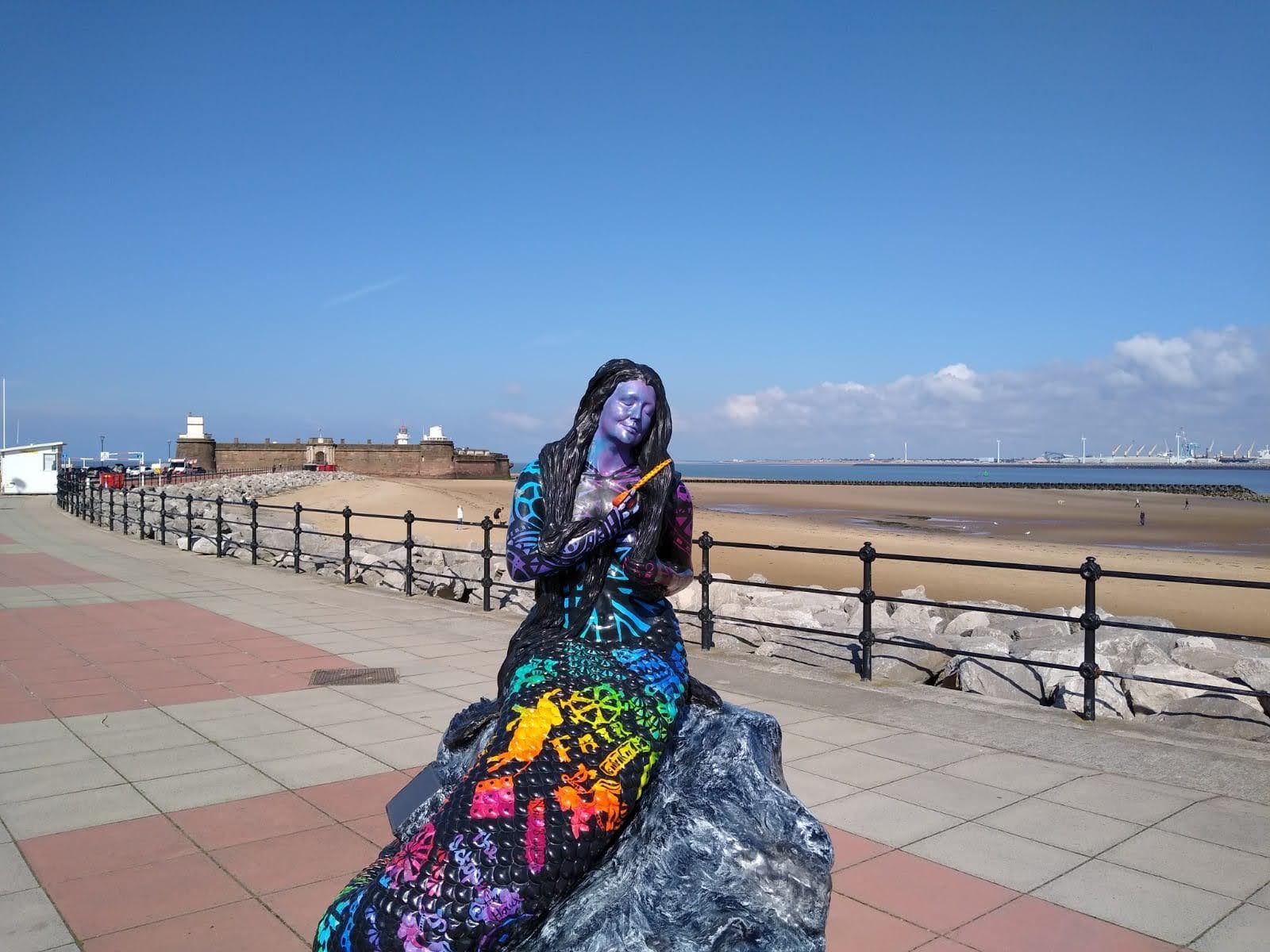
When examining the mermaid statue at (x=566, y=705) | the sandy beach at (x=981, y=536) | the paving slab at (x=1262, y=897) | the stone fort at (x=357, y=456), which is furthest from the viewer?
the stone fort at (x=357, y=456)

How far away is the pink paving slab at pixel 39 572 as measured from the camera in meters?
13.6

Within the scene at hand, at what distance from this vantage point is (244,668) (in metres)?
8.07

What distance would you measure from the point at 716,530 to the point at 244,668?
24.5 metres

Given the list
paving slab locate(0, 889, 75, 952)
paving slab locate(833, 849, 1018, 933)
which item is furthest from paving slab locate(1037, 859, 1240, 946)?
paving slab locate(0, 889, 75, 952)

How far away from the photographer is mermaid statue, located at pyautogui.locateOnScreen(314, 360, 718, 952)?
2.06 meters

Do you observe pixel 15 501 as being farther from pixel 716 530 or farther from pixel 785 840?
pixel 785 840

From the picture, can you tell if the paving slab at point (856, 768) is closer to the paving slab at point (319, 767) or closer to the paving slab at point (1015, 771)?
the paving slab at point (1015, 771)

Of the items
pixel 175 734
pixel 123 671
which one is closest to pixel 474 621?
pixel 123 671

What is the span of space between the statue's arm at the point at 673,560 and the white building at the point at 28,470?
141 feet

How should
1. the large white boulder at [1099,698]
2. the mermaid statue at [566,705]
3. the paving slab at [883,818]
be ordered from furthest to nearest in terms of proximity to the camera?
the large white boulder at [1099,698], the paving slab at [883,818], the mermaid statue at [566,705]

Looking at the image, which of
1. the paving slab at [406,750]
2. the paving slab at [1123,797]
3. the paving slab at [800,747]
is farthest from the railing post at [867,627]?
the paving slab at [406,750]

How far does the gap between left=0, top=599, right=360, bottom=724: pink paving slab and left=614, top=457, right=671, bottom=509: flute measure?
17.6 feet

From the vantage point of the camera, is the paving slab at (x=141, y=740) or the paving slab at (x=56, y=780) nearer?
the paving slab at (x=56, y=780)

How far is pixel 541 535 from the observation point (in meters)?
2.89
